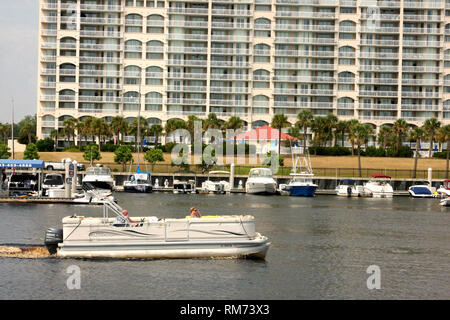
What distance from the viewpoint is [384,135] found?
4793 inches

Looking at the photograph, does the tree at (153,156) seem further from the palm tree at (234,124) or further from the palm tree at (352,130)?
the palm tree at (352,130)

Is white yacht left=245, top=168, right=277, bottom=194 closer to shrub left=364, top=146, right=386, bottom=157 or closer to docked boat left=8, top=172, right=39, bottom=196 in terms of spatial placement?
docked boat left=8, top=172, right=39, bottom=196

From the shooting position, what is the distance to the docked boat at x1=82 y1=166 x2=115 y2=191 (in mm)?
73431

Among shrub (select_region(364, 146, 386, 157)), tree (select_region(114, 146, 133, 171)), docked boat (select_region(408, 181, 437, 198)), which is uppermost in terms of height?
shrub (select_region(364, 146, 386, 157))

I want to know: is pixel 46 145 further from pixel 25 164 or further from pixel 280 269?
pixel 280 269

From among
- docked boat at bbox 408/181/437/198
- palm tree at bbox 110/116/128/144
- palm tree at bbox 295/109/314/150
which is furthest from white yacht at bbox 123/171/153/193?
palm tree at bbox 295/109/314/150

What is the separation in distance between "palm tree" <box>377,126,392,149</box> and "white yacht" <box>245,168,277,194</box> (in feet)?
158

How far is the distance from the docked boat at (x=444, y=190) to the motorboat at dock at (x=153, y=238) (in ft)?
192

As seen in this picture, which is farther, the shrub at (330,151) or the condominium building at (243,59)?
the condominium building at (243,59)

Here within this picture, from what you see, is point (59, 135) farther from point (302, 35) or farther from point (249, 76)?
point (302, 35)

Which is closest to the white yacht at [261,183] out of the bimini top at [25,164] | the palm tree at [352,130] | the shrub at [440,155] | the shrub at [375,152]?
the bimini top at [25,164]

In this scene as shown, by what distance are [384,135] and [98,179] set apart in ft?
217

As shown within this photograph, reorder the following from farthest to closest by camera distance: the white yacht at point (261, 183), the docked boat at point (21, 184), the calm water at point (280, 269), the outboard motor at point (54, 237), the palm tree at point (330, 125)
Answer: the palm tree at point (330, 125), the white yacht at point (261, 183), the docked boat at point (21, 184), the outboard motor at point (54, 237), the calm water at point (280, 269)

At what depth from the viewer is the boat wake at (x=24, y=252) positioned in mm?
29531
